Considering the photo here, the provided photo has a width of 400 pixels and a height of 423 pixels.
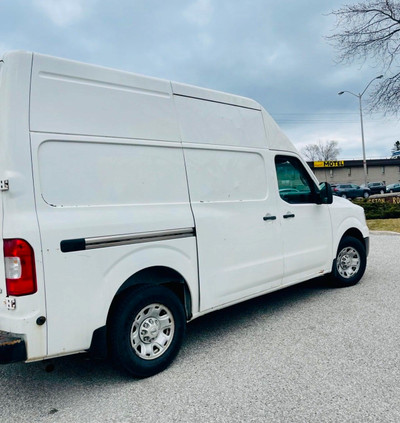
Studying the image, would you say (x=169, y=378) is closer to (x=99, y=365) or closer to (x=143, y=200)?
(x=99, y=365)

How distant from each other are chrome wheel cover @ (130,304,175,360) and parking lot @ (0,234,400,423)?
23cm

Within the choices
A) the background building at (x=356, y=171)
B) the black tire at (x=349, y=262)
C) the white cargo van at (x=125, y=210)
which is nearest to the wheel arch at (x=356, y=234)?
the black tire at (x=349, y=262)

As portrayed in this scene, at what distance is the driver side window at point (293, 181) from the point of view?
15.2ft

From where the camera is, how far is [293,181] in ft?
15.9

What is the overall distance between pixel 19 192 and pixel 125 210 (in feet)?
2.69

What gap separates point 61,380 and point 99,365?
37cm

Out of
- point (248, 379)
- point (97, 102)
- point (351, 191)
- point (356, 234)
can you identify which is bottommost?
point (248, 379)

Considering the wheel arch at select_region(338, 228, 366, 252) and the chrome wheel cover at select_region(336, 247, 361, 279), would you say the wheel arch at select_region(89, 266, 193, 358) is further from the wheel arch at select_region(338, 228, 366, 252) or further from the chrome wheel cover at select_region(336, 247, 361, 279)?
the wheel arch at select_region(338, 228, 366, 252)

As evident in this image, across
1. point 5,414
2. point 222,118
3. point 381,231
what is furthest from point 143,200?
point 381,231

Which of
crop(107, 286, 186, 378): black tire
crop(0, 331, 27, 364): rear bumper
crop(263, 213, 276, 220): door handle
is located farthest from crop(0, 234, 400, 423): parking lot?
crop(263, 213, 276, 220): door handle

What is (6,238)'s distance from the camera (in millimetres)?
2576

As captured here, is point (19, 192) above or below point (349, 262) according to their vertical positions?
above

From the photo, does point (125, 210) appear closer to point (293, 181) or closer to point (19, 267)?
point (19, 267)

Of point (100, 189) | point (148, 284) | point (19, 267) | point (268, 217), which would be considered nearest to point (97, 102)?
point (100, 189)
